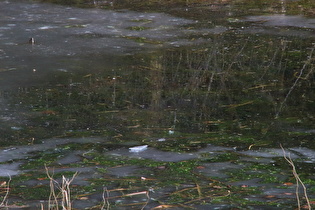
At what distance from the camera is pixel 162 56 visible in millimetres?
7504

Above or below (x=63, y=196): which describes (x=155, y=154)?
below

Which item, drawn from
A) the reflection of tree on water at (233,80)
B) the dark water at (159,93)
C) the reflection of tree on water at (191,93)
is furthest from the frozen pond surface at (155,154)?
the reflection of tree on water at (233,80)

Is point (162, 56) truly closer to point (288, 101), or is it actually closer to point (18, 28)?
point (288, 101)

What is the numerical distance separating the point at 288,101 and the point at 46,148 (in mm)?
2361

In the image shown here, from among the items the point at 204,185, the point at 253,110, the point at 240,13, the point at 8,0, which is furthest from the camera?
the point at 8,0

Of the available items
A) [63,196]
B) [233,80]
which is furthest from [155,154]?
[233,80]

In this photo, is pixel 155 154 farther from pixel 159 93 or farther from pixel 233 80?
pixel 233 80

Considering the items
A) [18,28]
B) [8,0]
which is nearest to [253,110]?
[18,28]

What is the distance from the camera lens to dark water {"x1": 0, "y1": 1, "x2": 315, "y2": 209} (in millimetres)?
4473

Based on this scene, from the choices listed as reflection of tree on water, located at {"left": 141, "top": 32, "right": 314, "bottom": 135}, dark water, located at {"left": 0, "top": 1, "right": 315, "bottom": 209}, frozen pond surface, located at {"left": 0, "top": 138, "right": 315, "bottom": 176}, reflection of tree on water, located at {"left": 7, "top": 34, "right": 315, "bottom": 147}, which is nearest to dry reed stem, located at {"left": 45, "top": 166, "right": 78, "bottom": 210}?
dark water, located at {"left": 0, "top": 1, "right": 315, "bottom": 209}

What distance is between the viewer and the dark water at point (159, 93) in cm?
447

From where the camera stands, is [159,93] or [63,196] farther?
[159,93]

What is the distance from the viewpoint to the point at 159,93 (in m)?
6.11

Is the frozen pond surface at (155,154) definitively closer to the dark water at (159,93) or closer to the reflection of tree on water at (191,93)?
the dark water at (159,93)
